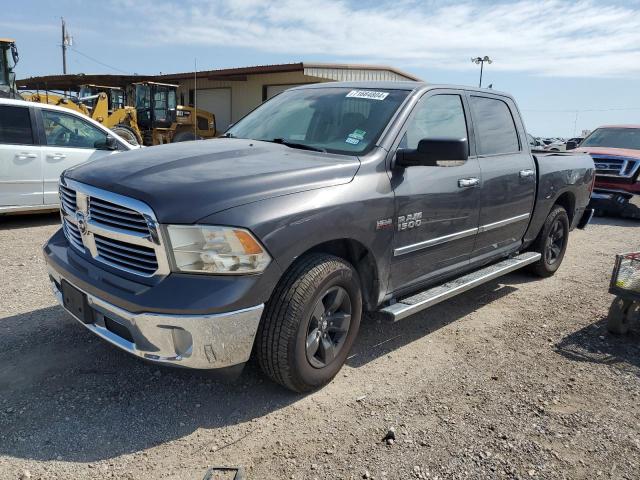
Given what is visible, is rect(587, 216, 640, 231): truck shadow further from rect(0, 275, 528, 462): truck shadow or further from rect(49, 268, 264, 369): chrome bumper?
rect(49, 268, 264, 369): chrome bumper

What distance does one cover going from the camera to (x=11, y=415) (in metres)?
2.79

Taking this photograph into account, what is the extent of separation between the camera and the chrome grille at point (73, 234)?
10.1ft

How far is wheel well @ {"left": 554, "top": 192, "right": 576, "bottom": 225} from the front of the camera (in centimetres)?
582

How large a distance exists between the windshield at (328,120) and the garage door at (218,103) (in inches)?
894

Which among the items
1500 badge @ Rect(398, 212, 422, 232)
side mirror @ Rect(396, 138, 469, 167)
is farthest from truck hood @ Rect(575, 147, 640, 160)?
side mirror @ Rect(396, 138, 469, 167)

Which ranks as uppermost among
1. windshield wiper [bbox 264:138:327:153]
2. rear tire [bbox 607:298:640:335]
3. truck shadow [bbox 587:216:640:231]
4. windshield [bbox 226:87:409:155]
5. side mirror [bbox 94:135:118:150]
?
windshield [bbox 226:87:409:155]

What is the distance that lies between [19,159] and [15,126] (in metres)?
0.44

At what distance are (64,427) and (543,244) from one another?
15.5ft

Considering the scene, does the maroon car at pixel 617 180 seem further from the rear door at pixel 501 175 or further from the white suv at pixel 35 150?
the white suv at pixel 35 150

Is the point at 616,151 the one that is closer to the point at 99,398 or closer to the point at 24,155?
the point at 24,155

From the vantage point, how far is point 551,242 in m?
5.77

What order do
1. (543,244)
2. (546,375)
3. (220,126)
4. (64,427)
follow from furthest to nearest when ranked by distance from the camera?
(220,126) < (543,244) < (546,375) < (64,427)

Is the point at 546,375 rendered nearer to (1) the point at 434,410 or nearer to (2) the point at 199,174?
(1) the point at 434,410

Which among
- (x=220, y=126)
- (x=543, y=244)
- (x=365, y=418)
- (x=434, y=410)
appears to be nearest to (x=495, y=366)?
(x=434, y=410)
